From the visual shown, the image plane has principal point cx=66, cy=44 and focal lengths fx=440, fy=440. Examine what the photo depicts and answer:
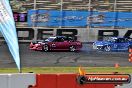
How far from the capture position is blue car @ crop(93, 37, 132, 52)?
36125 mm

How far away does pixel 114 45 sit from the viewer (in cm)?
3650

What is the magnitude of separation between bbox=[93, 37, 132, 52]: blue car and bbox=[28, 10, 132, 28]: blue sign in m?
8.13

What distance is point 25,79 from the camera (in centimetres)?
1080

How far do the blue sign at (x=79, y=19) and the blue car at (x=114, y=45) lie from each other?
813 centimetres

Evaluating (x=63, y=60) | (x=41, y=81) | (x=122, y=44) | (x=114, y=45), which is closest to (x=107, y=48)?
(x=114, y=45)

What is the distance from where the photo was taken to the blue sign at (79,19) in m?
44.9

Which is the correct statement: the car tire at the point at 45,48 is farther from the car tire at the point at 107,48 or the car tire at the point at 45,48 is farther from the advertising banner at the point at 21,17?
the advertising banner at the point at 21,17

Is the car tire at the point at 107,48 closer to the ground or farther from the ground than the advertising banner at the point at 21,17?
closer to the ground

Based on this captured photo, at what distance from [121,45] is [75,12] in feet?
33.0

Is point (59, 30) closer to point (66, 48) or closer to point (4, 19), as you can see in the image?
point (66, 48)

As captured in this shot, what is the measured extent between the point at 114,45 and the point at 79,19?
9311 mm

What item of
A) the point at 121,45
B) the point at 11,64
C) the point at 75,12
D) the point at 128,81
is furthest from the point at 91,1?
the point at 128,81

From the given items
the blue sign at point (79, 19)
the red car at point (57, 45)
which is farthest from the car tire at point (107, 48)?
the blue sign at point (79, 19)

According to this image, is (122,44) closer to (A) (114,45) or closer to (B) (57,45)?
(A) (114,45)
